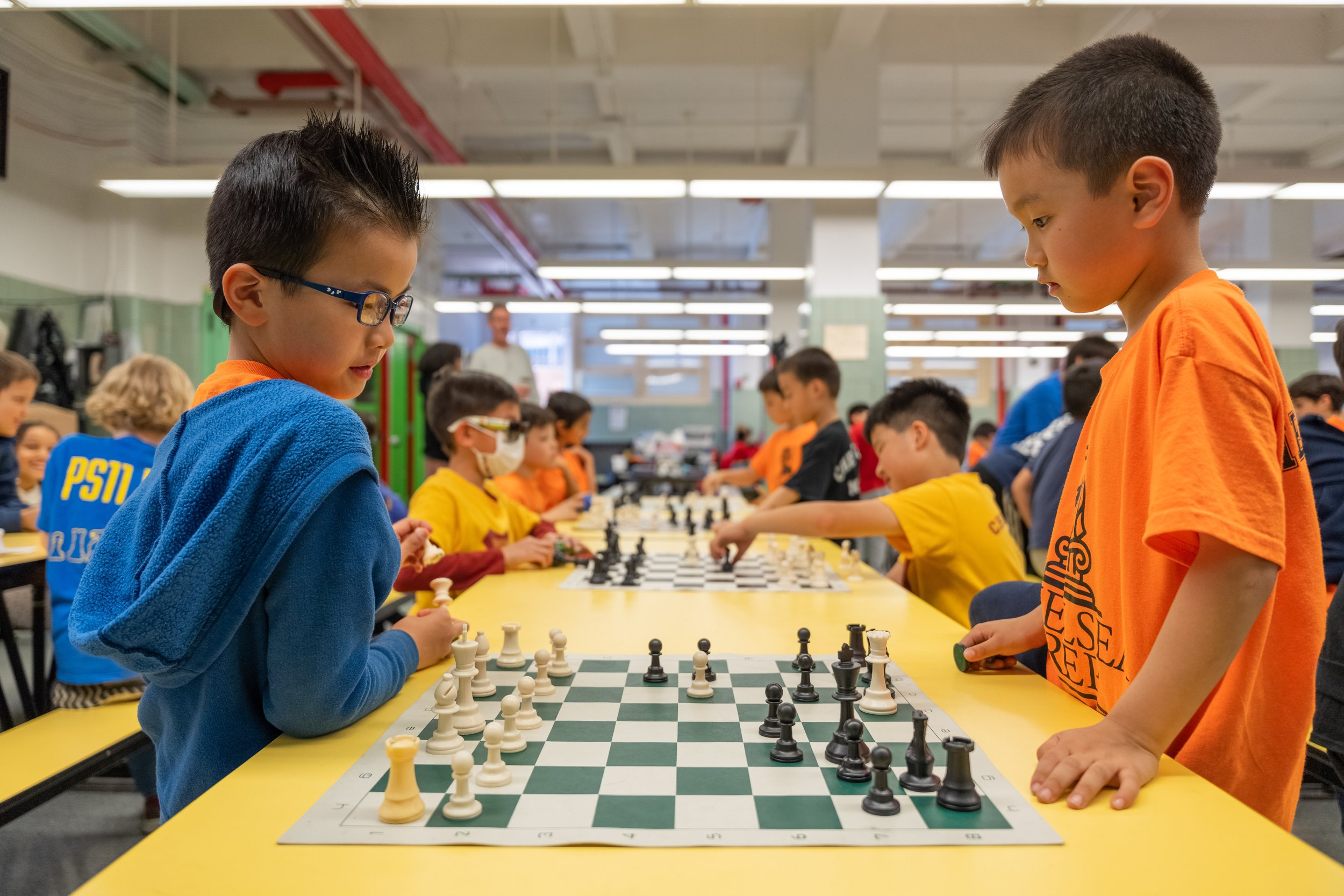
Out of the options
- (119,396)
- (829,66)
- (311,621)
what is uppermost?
(829,66)

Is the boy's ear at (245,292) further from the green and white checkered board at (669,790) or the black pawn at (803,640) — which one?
the black pawn at (803,640)

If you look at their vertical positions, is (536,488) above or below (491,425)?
below

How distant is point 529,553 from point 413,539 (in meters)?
0.77

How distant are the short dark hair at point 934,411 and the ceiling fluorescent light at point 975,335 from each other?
9.24 meters

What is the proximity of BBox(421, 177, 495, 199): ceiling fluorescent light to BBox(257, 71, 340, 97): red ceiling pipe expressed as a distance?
85.9 inches

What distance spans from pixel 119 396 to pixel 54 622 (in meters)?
0.68

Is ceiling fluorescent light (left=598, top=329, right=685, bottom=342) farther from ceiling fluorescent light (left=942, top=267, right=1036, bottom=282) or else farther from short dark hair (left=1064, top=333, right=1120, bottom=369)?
short dark hair (left=1064, top=333, right=1120, bottom=369)

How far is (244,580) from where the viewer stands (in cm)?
92

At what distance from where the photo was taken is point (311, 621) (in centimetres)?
94

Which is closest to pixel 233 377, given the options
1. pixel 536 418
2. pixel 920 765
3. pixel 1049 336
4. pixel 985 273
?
pixel 920 765

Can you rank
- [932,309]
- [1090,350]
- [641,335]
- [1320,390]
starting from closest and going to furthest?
[1090,350], [1320,390], [932,309], [641,335]

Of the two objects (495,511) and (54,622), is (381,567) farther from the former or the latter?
(54,622)

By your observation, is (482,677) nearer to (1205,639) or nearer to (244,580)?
(244,580)

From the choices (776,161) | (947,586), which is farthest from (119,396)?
(776,161)
